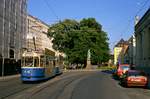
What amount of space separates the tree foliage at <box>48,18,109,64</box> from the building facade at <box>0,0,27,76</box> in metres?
27.2

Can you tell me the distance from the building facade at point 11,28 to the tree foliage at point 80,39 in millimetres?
27231

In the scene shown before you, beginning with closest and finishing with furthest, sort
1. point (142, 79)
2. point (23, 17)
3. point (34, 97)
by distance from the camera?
point (34, 97) → point (142, 79) → point (23, 17)

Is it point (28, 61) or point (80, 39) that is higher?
point (80, 39)

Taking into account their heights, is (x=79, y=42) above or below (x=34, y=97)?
above

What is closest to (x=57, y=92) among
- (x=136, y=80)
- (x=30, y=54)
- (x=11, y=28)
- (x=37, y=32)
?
(x=136, y=80)

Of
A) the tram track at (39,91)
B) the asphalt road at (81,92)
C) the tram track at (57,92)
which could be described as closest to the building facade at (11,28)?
the tram track at (39,91)

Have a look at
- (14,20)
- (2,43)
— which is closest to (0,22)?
(2,43)

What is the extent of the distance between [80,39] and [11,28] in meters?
38.1

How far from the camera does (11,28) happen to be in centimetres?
6669

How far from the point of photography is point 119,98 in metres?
19.7

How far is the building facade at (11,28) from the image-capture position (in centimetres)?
6028

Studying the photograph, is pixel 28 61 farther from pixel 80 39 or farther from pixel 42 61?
pixel 80 39

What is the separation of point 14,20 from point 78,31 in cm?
3789

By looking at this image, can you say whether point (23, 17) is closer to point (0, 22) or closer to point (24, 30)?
point (24, 30)
